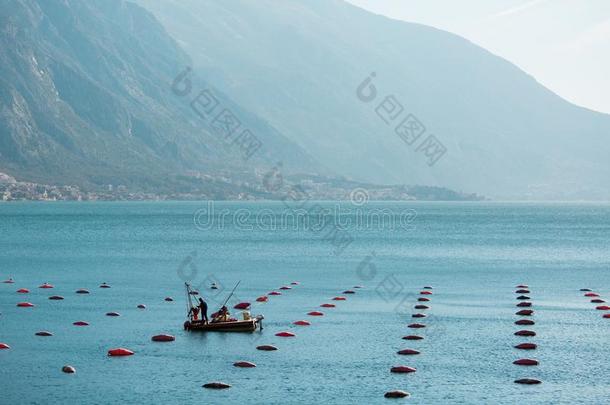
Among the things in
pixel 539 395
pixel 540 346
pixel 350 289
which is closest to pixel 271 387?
pixel 539 395

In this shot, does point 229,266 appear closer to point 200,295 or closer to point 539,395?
point 200,295

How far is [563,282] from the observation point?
16625 centimetres

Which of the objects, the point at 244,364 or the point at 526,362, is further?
the point at 526,362

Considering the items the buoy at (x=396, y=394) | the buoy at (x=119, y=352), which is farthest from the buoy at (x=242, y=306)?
the buoy at (x=396, y=394)

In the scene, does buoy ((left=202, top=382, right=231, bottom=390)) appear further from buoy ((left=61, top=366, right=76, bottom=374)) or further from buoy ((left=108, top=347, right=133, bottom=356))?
buoy ((left=108, top=347, right=133, bottom=356))

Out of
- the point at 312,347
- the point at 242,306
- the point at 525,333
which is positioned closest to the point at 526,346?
the point at 525,333

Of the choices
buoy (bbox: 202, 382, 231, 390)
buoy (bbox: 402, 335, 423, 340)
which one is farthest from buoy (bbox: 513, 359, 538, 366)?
buoy (bbox: 202, 382, 231, 390)

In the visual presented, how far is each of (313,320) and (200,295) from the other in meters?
33.6

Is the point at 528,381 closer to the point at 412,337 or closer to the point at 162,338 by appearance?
the point at 412,337

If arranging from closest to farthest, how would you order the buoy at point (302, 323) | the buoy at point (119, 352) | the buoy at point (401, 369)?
1. the buoy at point (401, 369)
2. the buoy at point (119, 352)
3. the buoy at point (302, 323)

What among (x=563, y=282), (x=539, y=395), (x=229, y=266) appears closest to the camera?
(x=539, y=395)

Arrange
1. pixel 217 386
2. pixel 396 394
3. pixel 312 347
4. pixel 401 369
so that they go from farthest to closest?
pixel 312 347
pixel 401 369
pixel 217 386
pixel 396 394

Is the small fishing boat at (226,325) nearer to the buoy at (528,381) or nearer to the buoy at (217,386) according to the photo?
the buoy at (217,386)

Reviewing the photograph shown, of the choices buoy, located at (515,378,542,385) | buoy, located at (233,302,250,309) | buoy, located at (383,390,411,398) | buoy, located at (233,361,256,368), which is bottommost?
buoy, located at (383,390,411,398)
